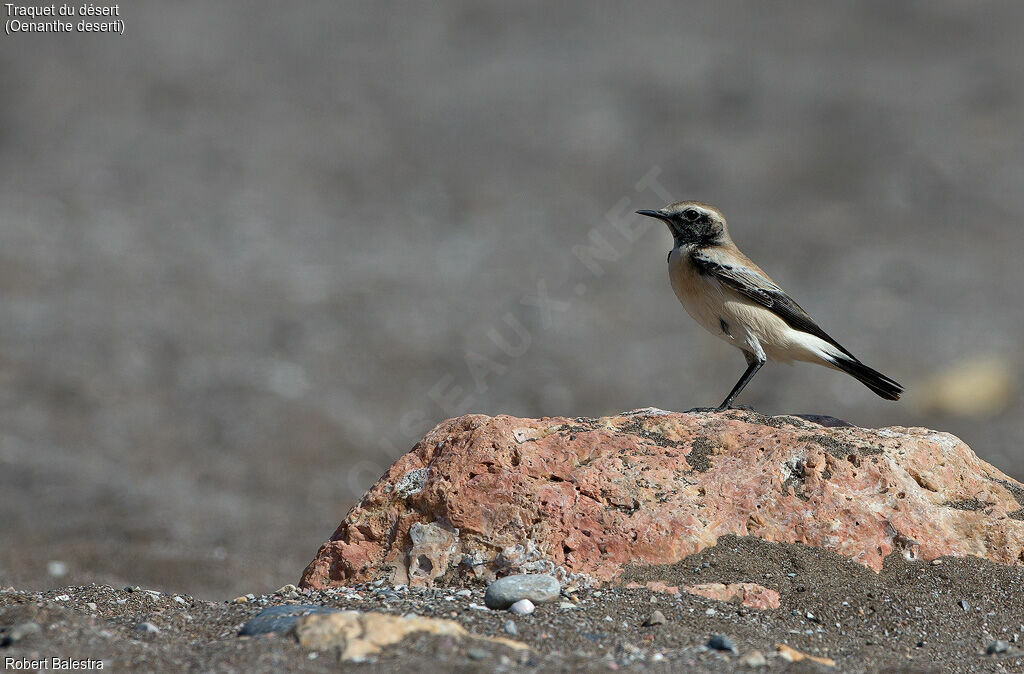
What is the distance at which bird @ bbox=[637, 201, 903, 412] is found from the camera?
799cm

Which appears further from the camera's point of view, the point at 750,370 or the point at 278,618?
the point at 750,370

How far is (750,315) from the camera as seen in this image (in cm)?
800

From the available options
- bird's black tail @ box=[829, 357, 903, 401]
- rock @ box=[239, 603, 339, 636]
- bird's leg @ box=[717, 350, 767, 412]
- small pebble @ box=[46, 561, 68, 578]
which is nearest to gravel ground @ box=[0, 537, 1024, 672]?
rock @ box=[239, 603, 339, 636]

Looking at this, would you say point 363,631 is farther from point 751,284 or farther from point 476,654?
point 751,284

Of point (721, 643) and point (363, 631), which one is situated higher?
point (363, 631)

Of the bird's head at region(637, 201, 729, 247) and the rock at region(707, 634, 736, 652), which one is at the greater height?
the bird's head at region(637, 201, 729, 247)

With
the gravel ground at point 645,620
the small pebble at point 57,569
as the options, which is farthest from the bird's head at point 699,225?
the small pebble at point 57,569

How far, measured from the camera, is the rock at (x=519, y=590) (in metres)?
5.42

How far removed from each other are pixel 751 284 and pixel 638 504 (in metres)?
2.70

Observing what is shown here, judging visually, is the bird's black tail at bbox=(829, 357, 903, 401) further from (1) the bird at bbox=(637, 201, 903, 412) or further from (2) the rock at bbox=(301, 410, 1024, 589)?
(2) the rock at bbox=(301, 410, 1024, 589)

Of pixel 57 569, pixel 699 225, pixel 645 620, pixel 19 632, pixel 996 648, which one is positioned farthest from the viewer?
pixel 57 569

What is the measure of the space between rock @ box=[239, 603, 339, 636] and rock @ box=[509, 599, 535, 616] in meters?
0.93

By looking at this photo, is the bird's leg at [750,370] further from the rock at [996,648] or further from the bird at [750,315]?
the rock at [996,648]

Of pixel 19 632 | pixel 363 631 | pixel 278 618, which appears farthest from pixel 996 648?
pixel 19 632
